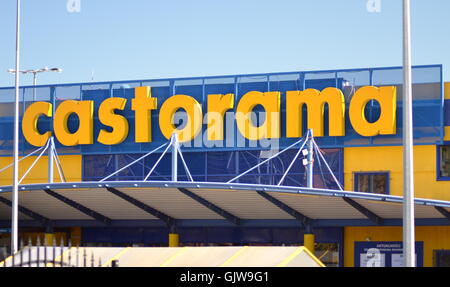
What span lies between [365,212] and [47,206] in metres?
12.6

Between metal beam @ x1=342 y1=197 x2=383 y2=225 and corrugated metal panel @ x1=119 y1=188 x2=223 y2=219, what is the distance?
5.93 metres

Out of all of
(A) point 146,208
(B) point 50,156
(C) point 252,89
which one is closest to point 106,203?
(A) point 146,208

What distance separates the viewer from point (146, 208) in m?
42.0

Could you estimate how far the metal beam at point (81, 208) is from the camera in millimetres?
41078

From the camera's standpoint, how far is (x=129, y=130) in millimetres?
48219

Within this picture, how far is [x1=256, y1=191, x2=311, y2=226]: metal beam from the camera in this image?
3827 centimetres

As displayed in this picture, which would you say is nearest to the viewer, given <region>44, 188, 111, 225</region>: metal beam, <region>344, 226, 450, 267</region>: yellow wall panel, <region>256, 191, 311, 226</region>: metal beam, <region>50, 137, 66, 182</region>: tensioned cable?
<region>256, 191, 311, 226</region>: metal beam

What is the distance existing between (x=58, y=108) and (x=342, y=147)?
13.1 metres

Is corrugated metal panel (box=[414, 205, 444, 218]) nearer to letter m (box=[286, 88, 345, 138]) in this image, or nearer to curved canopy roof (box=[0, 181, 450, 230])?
curved canopy roof (box=[0, 181, 450, 230])

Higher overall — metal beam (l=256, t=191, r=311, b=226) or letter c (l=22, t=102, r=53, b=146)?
letter c (l=22, t=102, r=53, b=146)

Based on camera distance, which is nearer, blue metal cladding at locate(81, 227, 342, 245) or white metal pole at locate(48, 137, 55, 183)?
blue metal cladding at locate(81, 227, 342, 245)

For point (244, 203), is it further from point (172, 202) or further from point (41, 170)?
point (41, 170)

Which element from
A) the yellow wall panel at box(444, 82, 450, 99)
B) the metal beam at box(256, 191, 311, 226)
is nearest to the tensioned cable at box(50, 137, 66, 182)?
the metal beam at box(256, 191, 311, 226)
